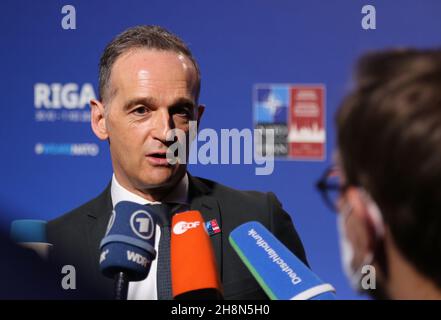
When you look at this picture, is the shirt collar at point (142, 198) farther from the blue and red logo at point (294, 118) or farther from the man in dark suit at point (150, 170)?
the blue and red logo at point (294, 118)

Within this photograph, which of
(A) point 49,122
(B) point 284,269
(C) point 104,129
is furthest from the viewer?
(A) point 49,122

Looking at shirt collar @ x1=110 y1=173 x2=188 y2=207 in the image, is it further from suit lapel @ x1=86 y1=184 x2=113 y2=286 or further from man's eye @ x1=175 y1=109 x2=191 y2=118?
man's eye @ x1=175 y1=109 x2=191 y2=118

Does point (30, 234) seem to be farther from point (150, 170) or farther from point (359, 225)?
point (359, 225)

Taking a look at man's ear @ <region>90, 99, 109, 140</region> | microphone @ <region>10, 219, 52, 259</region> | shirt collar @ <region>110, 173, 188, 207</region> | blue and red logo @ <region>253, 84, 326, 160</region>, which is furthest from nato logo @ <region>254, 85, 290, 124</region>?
microphone @ <region>10, 219, 52, 259</region>

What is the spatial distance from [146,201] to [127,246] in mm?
472

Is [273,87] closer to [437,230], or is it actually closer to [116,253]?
[116,253]

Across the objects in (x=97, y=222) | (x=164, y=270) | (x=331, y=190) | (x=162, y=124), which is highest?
(x=162, y=124)

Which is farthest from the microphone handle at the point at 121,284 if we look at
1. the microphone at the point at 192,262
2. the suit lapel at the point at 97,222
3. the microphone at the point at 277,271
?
the suit lapel at the point at 97,222

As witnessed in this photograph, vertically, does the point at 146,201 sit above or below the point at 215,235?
above

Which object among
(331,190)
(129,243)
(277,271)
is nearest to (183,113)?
(129,243)

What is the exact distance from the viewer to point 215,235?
166 centimetres

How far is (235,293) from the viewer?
1.59m

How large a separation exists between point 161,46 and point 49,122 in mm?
512
